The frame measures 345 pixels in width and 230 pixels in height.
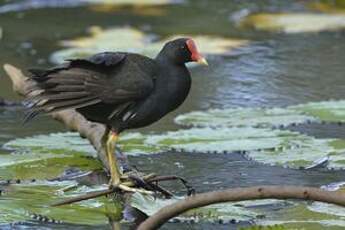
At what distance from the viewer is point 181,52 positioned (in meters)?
3.59

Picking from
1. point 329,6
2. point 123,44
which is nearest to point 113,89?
point 123,44

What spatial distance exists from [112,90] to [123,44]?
2.96 meters

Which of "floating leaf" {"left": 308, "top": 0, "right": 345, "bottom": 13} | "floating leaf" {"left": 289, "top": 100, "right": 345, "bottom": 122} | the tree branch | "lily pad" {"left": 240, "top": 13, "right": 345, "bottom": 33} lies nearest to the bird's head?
"floating leaf" {"left": 289, "top": 100, "right": 345, "bottom": 122}

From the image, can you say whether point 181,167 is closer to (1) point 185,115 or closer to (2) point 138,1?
(1) point 185,115

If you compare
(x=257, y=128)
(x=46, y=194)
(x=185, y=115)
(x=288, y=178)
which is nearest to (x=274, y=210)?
(x=288, y=178)

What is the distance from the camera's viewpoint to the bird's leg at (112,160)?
344 centimetres

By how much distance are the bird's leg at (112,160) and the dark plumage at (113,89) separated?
0.03 meters

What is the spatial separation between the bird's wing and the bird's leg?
14 centimetres

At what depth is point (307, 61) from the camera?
607 centimetres

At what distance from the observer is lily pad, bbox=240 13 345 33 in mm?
6934

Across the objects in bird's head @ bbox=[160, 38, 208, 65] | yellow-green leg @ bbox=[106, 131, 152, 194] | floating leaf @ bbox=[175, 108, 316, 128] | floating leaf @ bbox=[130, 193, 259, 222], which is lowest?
floating leaf @ bbox=[175, 108, 316, 128]

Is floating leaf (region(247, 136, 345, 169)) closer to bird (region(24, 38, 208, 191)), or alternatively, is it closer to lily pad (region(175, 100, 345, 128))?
lily pad (region(175, 100, 345, 128))

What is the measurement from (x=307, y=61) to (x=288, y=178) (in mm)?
2411

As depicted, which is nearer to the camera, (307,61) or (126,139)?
(126,139)
